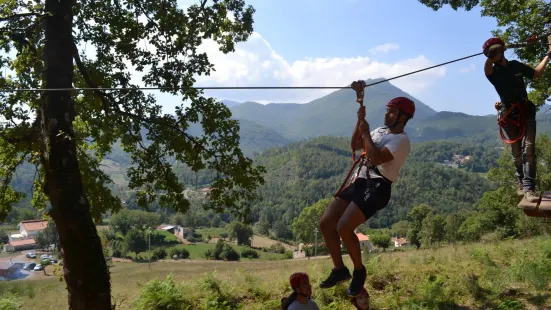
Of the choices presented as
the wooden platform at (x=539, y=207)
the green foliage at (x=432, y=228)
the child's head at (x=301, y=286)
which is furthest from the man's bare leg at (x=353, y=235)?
the green foliage at (x=432, y=228)

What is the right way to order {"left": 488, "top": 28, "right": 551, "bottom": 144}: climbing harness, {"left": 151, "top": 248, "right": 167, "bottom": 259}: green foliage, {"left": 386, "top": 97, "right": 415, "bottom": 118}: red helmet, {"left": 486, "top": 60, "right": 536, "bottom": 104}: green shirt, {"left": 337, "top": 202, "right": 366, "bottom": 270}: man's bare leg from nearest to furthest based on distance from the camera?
1. {"left": 337, "top": 202, "right": 366, "bottom": 270}: man's bare leg
2. {"left": 386, "top": 97, "right": 415, "bottom": 118}: red helmet
3. {"left": 488, "top": 28, "right": 551, "bottom": 144}: climbing harness
4. {"left": 486, "top": 60, "right": 536, "bottom": 104}: green shirt
5. {"left": 151, "top": 248, "right": 167, "bottom": 259}: green foliage

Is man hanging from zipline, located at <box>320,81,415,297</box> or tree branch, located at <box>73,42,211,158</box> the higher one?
tree branch, located at <box>73,42,211,158</box>

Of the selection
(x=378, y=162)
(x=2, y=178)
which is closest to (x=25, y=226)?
(x=2, y=178)

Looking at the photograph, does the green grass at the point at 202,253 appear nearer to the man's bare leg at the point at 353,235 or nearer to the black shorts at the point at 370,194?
the man's bare leg at the point at 353,235

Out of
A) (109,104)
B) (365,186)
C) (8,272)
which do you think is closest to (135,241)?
(8,272)

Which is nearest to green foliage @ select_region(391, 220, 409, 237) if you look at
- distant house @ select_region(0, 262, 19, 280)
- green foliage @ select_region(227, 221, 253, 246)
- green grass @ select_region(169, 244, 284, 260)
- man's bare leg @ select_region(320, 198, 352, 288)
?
green grass @ select_region(169, 244, 284, 260)

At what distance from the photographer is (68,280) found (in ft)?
20.5

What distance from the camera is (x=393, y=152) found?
163 inches

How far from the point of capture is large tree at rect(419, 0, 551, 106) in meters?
10.3

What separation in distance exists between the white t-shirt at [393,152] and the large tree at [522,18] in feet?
26.0

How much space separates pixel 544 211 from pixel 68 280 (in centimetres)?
669

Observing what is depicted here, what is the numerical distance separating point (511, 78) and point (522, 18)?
6.78m

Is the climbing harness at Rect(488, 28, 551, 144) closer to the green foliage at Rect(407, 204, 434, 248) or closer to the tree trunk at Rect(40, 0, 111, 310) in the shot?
the tree trunk at Rect(40, 0, 111, 310)

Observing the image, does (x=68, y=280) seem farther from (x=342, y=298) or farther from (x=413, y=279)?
(x=413, y=279)
